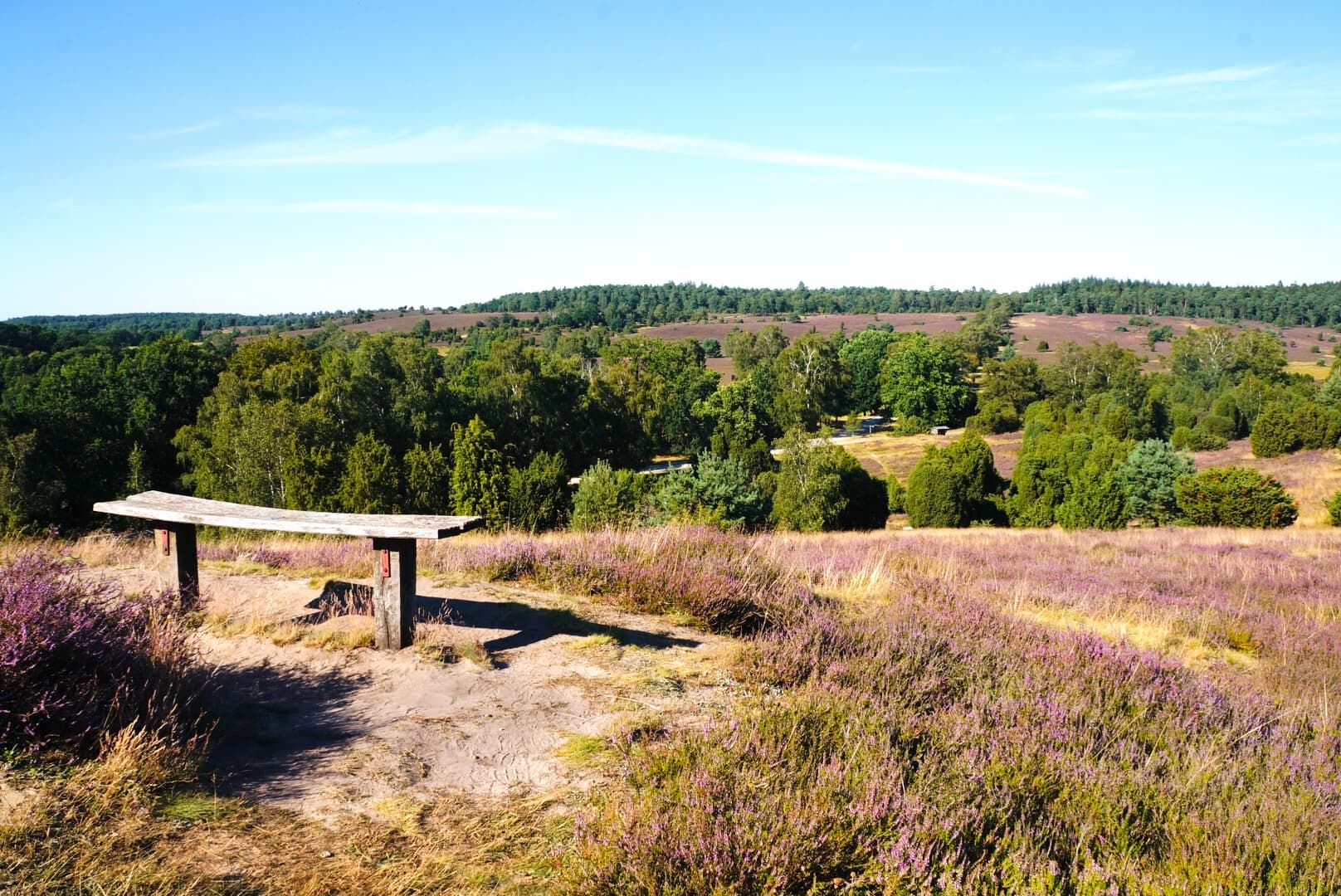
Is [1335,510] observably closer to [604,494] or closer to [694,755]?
[604,494]

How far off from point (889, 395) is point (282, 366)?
2569 inches

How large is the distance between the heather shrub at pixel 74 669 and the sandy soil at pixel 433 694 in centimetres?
50

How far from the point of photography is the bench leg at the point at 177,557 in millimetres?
8062

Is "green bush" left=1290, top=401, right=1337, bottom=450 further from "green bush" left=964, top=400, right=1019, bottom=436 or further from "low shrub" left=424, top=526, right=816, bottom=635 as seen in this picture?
"low shrub" left=424, top=526, right=816, bottom=635

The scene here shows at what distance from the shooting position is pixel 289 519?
729 cm

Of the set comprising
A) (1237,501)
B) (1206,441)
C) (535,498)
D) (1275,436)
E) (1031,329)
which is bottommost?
(1206,441)

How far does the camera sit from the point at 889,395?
90812 millimetres

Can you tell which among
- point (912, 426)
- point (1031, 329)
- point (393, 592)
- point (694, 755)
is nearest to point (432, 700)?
point (393, 592)

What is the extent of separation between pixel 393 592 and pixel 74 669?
7.60ft

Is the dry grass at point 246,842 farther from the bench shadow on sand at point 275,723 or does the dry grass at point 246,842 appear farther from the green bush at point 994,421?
the green bush at point 994,421

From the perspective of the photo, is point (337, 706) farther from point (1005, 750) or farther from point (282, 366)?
point (282, 366)

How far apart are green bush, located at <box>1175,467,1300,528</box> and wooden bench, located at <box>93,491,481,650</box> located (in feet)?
113

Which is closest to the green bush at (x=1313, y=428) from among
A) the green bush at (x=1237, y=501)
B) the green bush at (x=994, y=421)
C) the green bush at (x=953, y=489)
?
the green bush at (x=994, y=421)

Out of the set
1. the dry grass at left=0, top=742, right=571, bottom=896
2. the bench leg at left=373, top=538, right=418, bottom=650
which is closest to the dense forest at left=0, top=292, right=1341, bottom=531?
the bench leg at left=373, top=538, right=418, bottom=650
